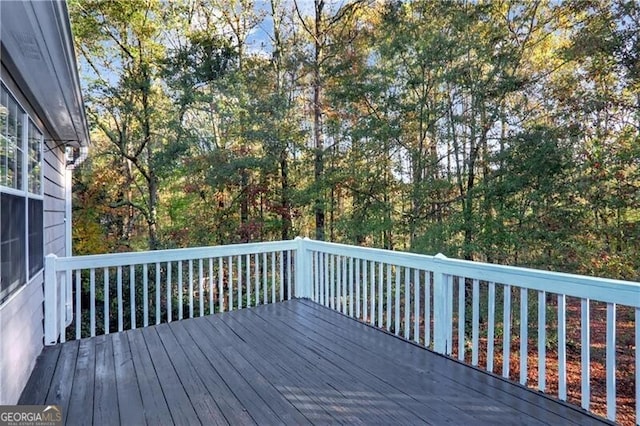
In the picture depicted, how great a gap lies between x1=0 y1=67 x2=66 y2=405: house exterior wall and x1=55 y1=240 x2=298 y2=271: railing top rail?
0.98 feet

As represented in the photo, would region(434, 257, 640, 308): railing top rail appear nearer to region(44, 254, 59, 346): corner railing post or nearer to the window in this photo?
the window

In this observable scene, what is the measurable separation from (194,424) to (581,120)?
7.09 meters

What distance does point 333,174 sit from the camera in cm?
880

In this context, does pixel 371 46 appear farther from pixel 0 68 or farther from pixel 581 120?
pixel 0 68

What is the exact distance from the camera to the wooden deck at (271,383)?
7.42 ft

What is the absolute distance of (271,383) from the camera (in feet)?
8.79

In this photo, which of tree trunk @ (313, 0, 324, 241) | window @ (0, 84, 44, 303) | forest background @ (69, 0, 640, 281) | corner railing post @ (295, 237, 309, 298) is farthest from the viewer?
tree trunk @ (313, 0, 324, 241)

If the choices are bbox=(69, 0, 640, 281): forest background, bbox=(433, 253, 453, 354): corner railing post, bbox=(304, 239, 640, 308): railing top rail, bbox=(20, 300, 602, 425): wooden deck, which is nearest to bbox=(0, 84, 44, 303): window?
bbox=(20, 300, 602, 425): wooden deck

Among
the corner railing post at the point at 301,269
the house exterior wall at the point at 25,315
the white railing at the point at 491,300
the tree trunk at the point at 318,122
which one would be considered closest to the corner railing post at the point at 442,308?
the white railing at the point at 491,300

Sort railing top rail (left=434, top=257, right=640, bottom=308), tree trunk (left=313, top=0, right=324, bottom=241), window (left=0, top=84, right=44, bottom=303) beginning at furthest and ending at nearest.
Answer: tree trunk (left=313, top=0, right=324, bottom=241), window (left=0, top=84, right=44, bottom=303), railing top rail (left=434, top=257, right=640, bottom=308)

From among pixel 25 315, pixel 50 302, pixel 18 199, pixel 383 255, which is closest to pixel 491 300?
pixel 383 255

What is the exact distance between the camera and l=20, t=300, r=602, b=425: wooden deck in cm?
226

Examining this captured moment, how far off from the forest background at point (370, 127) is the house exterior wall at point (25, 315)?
183 inches

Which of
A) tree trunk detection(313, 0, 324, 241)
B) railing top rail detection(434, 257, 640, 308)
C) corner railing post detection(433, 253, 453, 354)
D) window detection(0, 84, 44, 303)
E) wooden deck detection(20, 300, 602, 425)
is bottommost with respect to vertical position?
wooden deck detection(20, 300, 602, 425)
